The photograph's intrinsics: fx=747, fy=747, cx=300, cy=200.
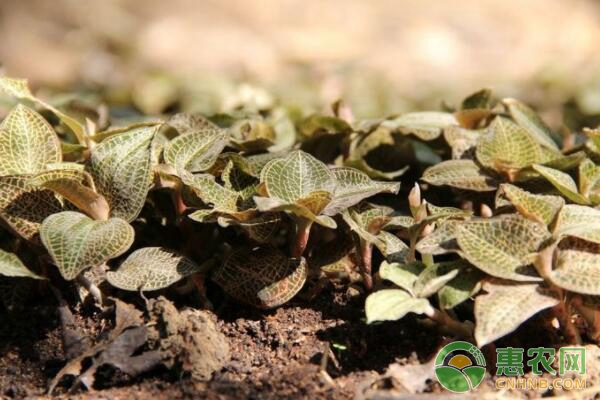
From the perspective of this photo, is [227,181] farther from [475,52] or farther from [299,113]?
[475,52]

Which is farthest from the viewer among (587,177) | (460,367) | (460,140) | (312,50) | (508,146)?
(312,50)

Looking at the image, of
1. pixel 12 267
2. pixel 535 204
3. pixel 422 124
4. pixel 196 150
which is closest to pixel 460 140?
pixel 422 124

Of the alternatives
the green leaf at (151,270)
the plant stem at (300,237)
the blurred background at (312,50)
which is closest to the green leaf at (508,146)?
the plant stem at (300,237)

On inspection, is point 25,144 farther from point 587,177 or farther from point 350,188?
point 587,177

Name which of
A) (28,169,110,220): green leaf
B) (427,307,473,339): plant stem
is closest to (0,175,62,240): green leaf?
(28,169,110,220): green leaf

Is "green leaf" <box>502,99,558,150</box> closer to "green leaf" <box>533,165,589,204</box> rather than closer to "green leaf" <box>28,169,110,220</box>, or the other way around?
"green leaf" <box>533,165,589,204</box>

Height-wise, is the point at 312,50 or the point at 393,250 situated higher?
the point at 393,250

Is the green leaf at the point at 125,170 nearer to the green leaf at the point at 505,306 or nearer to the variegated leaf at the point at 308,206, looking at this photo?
the variegated leaf at the point at 308,206
